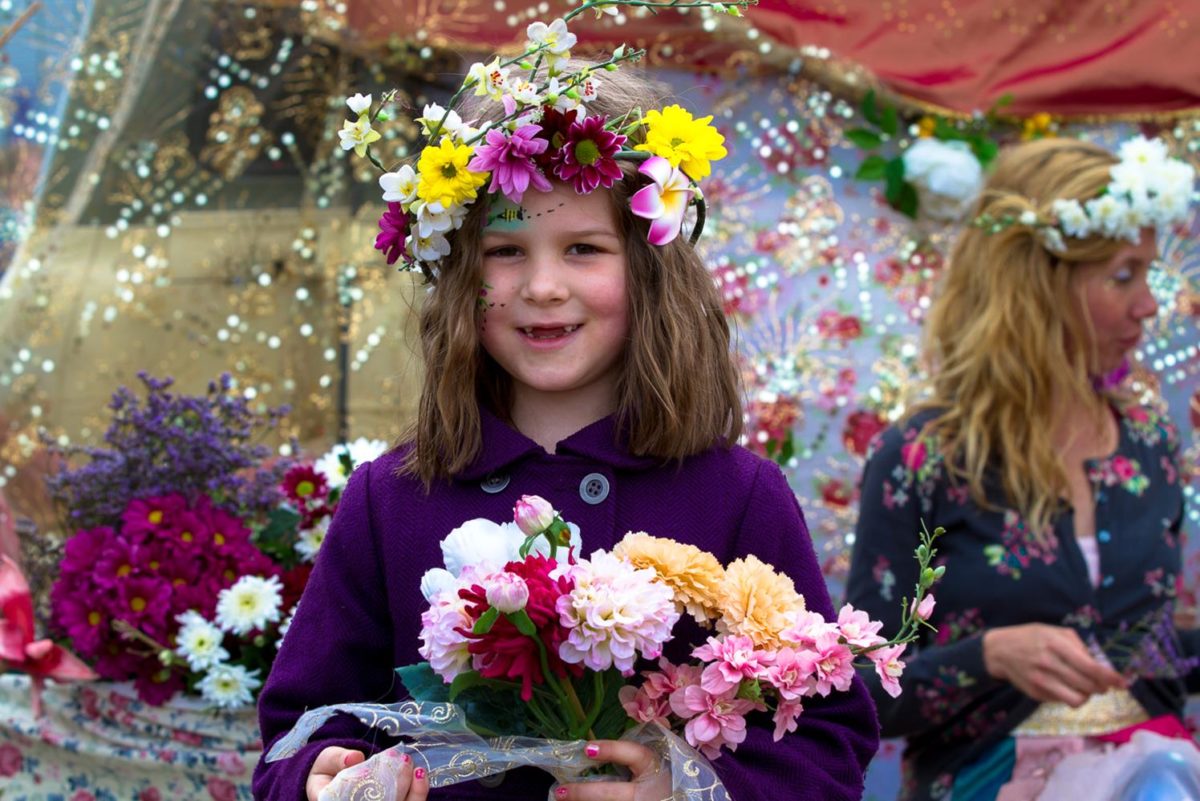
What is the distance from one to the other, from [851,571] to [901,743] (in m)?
0.70

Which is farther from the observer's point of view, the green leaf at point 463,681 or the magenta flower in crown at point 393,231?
the magenta flower in crown at point 393,231

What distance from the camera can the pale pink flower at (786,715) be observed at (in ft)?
5.15

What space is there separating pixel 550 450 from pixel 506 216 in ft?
1.01

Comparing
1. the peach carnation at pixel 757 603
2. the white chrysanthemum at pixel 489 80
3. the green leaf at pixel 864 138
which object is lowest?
the peach carnation at pixel 757 603

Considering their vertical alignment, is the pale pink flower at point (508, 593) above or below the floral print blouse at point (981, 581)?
above

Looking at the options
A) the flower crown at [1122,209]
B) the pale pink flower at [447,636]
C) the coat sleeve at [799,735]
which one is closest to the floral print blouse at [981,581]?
the flower crown at [1122,209]

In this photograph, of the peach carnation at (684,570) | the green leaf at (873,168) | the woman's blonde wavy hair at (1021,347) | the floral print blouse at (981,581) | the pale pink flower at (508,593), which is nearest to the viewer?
the pale pink flower at (508,593)

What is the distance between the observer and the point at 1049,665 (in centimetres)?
247

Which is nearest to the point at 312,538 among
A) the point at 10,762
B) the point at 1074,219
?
the point at 10,762

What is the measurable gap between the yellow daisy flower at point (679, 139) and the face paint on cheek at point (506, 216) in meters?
0.16

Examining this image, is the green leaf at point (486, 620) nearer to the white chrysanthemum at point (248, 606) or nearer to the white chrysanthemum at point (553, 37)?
the white chrysanthemum at point (553, 37)

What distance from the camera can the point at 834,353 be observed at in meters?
3.46

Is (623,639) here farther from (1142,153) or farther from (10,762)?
(1142,153)

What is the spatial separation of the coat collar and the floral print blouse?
0.94 metres
